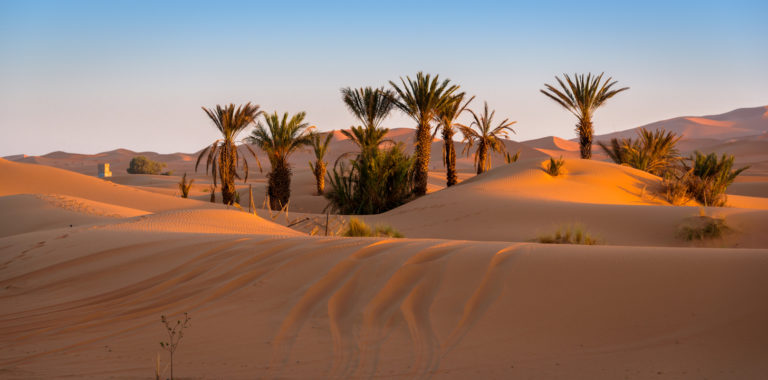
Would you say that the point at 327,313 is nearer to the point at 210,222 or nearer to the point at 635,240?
the point at 210,222

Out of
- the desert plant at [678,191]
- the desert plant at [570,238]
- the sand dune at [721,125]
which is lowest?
the desert plant at [570,238]

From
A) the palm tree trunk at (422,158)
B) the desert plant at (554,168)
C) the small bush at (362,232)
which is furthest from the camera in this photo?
the palm tree trunk at (422,158)

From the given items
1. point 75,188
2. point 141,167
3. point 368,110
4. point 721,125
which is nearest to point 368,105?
point 368,110

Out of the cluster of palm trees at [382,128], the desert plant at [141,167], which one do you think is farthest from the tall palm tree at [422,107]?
the desert plant at [141,167]

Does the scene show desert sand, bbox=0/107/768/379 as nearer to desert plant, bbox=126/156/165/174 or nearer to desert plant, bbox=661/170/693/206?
desert plant, bbox=661/170/693/206

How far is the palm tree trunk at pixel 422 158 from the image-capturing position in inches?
851

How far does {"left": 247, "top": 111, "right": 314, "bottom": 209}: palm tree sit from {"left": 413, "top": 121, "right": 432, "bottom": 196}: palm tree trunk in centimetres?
645

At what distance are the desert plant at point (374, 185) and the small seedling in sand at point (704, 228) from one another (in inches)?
415

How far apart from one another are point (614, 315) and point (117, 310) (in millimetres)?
3965

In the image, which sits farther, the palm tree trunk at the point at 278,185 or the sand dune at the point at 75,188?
the palm tree trunk at the point at 278,185

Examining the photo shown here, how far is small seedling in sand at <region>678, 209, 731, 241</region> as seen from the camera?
1011 centimetres

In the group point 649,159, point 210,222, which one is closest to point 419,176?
point 649,159

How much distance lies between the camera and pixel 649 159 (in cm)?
2431

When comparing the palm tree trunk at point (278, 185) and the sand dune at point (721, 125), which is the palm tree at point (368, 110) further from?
the sand dune at point (721, 125)
